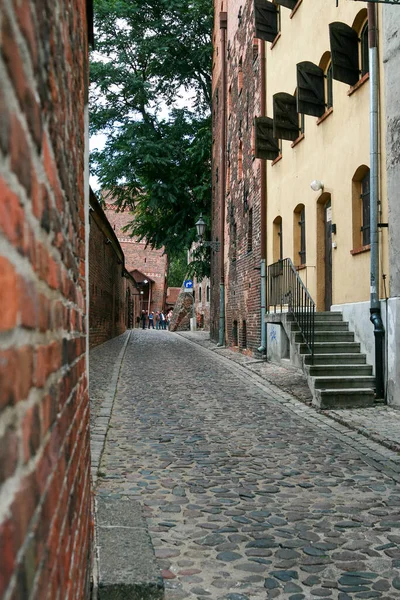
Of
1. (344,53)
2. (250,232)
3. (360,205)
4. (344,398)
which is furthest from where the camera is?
(250,232)

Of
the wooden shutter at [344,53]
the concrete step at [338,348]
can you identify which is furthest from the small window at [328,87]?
the concrete step at [338,348]

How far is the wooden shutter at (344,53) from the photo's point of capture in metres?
10.7

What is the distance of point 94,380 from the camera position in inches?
472

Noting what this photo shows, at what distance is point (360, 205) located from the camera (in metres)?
11.1

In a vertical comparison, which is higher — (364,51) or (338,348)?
(364,51)

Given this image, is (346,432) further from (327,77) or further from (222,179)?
(222,179)

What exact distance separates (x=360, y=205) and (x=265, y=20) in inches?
277

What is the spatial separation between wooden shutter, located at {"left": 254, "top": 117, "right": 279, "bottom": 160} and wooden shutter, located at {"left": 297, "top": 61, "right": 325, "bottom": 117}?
2.61 m

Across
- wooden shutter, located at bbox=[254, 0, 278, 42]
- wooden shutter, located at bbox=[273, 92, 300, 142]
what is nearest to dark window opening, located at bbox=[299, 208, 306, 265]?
wooden shutter, located at bbox=[273, 92, 300, 142]

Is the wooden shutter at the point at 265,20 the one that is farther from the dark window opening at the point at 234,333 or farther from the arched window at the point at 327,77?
the dark window opening at the point at 234,333

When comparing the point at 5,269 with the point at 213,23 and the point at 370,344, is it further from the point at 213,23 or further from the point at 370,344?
the point at 213,23

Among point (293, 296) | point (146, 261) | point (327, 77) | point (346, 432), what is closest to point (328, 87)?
point (327, 77)

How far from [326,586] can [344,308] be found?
8480 millimetres

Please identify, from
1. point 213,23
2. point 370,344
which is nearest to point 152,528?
point 370,344
